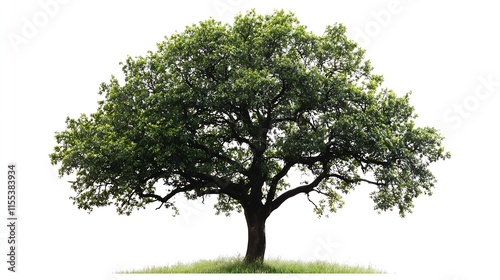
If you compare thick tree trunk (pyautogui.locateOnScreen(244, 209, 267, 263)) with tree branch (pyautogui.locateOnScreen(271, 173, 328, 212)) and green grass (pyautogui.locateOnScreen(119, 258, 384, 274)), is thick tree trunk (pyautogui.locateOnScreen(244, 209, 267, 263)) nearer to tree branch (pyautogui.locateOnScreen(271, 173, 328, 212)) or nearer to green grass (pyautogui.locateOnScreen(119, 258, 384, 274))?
green grass (pyautogui.locateOnScreen(119, 258, 384, 274))

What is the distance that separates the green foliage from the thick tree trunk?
53 cm

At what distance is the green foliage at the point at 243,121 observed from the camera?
844 inches

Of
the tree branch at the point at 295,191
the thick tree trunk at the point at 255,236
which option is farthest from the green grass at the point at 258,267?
the tree branch at the point at 295,191

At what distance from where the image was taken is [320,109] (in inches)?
864

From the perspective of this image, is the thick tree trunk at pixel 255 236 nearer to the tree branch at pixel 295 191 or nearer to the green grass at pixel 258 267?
the green grass at pixel 258 267

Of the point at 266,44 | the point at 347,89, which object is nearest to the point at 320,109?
the point at 347,89

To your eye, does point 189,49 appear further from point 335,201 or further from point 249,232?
point 335,201

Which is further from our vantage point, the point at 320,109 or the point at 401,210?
the point at 401,210

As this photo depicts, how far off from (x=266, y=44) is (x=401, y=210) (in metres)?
9.04

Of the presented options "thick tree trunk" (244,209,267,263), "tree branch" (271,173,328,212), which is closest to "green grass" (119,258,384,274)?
"thick tree trunk" (244,209,267,263)

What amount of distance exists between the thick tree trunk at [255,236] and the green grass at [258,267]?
0.42 meters

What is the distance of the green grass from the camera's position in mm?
22812

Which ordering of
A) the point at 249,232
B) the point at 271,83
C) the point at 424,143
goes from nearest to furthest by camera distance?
the point at 271,83 < the point at 424,143 < the point at 249,232

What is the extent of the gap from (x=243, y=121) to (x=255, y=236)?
500cm
